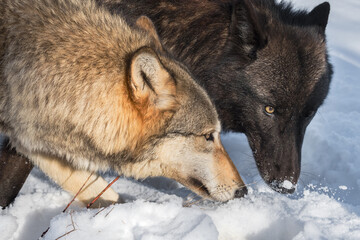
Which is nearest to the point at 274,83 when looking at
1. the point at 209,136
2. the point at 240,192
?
the point at 209,136

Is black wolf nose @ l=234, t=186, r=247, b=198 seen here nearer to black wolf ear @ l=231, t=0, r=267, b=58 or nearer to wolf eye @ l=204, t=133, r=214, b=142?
wolf eye @ l=204, t=133, r=214, b=142

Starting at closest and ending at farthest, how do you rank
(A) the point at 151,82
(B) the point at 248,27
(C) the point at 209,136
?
(A) the point at 151,82
(C) the point at 209,136
(B) the point at 248,27

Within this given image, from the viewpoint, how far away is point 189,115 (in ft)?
9.66

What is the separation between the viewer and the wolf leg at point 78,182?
3529 mm

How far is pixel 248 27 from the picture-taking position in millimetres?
3650

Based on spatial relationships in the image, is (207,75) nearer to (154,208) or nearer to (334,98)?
(154,208)

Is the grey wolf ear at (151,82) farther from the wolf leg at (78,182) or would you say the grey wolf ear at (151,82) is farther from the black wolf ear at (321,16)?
the black wolf ear at (321,16)

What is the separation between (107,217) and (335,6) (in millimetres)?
10050

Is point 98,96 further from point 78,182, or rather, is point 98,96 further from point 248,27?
point 248,27

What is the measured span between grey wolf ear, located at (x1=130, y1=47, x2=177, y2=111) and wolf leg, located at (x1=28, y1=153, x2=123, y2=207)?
1.18 m

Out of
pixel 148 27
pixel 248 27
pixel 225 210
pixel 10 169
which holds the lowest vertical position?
pixel 10 169

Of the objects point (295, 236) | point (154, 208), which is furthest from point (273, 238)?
point (154, 208)

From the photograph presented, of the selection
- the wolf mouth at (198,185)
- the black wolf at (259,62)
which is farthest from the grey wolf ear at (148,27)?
the wolf mouth at (198,185)

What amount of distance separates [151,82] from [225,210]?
1362mm
